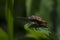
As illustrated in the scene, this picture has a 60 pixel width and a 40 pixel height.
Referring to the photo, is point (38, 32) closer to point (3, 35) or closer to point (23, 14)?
point (23, 14)

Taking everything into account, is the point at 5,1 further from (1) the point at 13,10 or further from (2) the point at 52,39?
(2) the point at 52,39

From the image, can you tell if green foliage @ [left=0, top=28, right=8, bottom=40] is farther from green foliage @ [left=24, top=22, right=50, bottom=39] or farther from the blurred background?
green foliage @ [left=24, top=22, right=50, bottom=39]

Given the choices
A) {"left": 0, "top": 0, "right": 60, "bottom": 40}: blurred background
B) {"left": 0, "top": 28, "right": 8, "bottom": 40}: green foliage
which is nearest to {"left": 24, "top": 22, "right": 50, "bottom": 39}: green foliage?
{"left": 0, "top": 0, "right": 60, "bottom": 40}: blurred background

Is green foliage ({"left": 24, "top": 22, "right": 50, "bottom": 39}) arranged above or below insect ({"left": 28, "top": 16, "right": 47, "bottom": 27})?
below

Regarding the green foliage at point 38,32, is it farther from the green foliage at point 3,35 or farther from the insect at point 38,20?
A: the green foliage at point 3,35

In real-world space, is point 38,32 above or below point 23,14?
below

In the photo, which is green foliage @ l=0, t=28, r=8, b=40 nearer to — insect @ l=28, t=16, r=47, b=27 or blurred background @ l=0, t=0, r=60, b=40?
blurred background @ l=0, t=0, r=60, b=40

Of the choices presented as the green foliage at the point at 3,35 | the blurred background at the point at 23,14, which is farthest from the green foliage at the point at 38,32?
the green foliage at the point at 3,35

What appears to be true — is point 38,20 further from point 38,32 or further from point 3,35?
point 3,35

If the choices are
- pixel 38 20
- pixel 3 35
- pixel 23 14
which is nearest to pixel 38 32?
pixel 38 20

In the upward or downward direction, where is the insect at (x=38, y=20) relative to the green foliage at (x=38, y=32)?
upward
